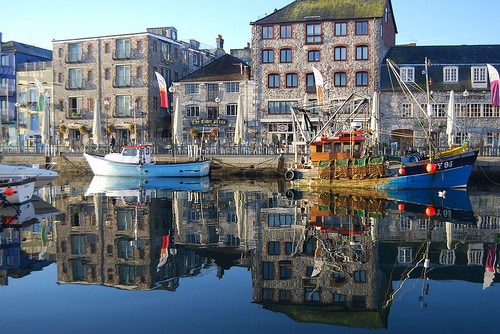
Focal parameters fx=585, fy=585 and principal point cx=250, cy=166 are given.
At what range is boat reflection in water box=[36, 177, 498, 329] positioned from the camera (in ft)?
40.9

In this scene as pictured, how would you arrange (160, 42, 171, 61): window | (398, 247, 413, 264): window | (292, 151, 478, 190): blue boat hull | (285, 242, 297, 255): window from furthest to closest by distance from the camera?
(160, 42, 171, 61): window
(292, 151, 478, 190): blue boat hull
(285, 242, 297, 255): window
(398, 247, 413, 264): window

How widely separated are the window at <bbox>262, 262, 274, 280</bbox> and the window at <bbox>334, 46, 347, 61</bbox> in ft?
139

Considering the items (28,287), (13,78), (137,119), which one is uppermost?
(13,78)

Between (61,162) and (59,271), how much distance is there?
40126 millimetres

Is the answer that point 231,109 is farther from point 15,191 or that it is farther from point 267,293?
point 267,293

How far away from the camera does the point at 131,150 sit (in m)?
46.9

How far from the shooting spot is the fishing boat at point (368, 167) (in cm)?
3262

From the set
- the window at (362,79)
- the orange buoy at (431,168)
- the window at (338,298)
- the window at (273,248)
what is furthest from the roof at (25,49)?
the window at (338,298)

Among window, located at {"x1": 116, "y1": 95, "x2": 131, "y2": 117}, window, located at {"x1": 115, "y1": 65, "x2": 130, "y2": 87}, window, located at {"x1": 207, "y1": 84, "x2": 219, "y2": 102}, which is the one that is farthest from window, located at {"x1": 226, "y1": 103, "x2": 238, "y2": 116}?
window, located at {"x1": 115, "y1": 65, "x2": 130, "y2": 87}

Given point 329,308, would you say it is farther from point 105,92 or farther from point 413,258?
point 105,92

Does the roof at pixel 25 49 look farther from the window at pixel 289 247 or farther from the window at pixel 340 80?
the window at pixel 289 247

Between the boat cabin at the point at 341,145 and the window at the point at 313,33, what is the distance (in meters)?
20.5

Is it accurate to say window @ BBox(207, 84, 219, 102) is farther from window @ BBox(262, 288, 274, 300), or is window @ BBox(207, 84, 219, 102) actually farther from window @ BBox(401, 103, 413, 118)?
window @ BBox(262, 288, 274, 300)

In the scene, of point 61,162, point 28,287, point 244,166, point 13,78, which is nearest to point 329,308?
point 28,287
